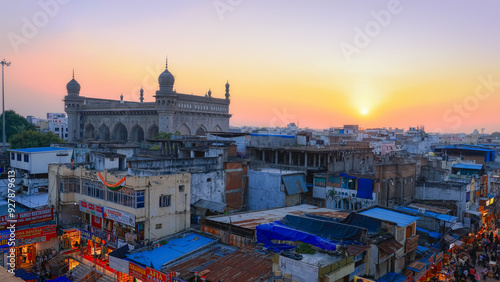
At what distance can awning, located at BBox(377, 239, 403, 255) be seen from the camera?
1434 centimetres

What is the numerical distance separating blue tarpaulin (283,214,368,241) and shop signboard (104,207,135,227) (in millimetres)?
6777

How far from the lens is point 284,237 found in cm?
1404

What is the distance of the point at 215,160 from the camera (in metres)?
23.9

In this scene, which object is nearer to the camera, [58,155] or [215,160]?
[215,160]

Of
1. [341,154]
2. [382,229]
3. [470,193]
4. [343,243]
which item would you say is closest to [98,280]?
[343,243]

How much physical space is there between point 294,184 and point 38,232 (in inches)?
567

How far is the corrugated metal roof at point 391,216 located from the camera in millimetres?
16141

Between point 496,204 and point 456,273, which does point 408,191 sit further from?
point 496,204

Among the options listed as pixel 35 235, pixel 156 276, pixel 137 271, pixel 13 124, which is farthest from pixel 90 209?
pixel 13 124

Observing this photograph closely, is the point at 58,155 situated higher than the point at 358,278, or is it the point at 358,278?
the point at 58,155

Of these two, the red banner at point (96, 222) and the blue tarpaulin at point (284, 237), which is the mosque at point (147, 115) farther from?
the blue tarpaulin at point (284, 237)

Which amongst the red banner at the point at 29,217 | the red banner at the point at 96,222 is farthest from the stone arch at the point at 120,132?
the red banner at the point at 96,222

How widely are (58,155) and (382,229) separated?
23.2 metres

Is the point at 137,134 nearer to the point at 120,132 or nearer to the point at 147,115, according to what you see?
the point at 120,132
